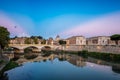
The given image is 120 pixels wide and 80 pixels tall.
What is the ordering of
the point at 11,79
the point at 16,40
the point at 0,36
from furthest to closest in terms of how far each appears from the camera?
the point at 16,40 < the point at 0,36 < the point at 11,79

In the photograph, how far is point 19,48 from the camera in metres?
66.4

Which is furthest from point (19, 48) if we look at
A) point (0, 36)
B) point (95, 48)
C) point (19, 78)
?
point (19, 78)

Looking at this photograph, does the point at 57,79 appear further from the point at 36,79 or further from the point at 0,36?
the point at 0,36

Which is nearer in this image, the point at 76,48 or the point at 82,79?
the point at 82,79

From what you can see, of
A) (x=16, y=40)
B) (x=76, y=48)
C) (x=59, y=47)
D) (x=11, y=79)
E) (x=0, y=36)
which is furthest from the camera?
(x=16, y=40)

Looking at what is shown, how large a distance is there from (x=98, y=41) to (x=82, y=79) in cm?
6719

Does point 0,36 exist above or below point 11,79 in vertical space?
above

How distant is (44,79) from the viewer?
66.3 feet

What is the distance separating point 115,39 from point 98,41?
22479 mm

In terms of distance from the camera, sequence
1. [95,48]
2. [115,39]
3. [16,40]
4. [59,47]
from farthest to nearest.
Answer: [16,40], [59,47], [115,39], [95,48]

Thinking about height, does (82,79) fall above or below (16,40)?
below

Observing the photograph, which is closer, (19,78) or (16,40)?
(19,78)

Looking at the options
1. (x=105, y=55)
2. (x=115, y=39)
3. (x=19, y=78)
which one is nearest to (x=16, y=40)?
(x=115, y=39)

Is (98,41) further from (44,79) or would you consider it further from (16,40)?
(44,79)
